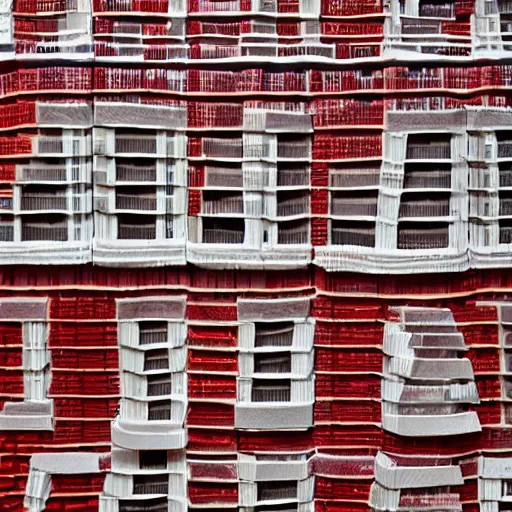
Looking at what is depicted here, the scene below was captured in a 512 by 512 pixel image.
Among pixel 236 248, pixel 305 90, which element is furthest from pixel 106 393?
pixel 305 90

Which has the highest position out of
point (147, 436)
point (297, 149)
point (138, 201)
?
point (297, 149)

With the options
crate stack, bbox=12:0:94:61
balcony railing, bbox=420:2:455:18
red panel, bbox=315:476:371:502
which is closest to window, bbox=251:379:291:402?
red panel, bbox=315:476:371:502

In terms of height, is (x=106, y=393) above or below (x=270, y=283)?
below

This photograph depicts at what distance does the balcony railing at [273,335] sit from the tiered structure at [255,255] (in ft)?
0.05

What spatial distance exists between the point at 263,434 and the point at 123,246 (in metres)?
0.91

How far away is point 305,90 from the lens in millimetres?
2191

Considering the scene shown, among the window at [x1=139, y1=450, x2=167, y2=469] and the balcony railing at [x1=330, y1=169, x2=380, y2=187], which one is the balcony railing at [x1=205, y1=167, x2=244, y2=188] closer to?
the balcony railing at [x1=330, y1=169, x2=380, y2=187]

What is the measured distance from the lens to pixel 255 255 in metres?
2.19

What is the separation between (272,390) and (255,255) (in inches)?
21.1

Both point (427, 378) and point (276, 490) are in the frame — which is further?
point (276, 490)

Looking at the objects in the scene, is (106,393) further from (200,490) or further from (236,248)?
(236,248)

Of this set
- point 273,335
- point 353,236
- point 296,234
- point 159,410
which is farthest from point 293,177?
point 159,410

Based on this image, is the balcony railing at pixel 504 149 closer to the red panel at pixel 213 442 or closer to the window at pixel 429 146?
the window at pixel 429 146

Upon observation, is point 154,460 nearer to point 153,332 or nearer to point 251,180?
point 153,332
